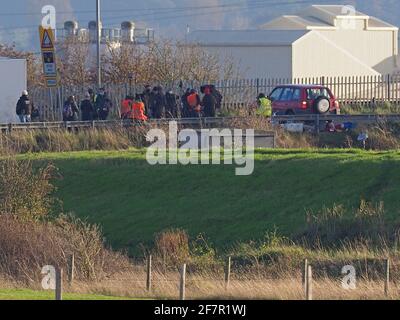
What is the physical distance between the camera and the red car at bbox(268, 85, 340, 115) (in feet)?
157

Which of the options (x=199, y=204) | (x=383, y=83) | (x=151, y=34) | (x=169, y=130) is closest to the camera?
(x=199, y=204)

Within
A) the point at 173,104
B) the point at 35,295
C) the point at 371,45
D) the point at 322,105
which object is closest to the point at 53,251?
the point at 35,295

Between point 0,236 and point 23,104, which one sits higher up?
point 23,104

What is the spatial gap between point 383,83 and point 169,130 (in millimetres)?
16704

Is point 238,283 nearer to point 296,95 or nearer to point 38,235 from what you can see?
point 38,235

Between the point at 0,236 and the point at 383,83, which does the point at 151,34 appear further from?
the point at 0,236

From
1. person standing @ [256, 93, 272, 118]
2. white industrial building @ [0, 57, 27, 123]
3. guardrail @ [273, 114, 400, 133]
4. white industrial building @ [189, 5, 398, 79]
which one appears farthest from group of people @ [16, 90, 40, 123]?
white industrial building @ [189, 5, 398, 79]

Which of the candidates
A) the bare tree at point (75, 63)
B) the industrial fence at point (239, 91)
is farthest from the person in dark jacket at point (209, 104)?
the bare tree at point (75, 63)

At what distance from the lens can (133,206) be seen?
35.4 meters

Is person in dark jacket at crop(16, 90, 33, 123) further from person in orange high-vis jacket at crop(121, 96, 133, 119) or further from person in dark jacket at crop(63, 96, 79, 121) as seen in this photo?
person in orange high-vis jacket at crop(121, 96, 133, 119)

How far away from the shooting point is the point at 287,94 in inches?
1905

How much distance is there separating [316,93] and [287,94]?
3.33 feet
